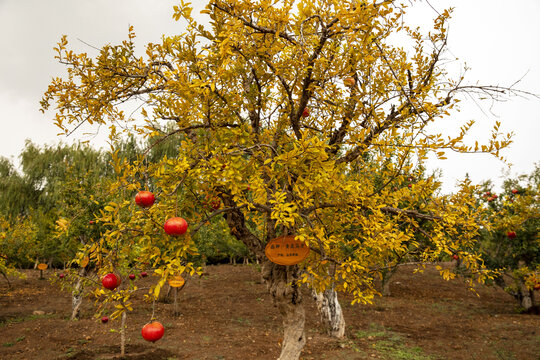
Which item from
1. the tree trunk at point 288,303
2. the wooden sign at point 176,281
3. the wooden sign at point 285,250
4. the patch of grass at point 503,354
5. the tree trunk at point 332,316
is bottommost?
the patch of grass at point 503,354

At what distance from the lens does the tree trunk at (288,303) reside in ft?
13.7

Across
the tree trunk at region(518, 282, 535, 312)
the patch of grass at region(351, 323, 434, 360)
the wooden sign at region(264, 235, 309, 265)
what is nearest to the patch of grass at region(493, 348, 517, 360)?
the patch of grass at region(351, 323, 434, 360)

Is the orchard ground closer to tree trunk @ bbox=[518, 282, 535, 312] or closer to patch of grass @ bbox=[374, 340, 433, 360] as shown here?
patch of grass @ bbox=[374, 340, 433, 360]

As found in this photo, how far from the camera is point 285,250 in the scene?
3432 millimetres

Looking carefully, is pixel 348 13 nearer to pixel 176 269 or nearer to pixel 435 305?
pixel 176 269

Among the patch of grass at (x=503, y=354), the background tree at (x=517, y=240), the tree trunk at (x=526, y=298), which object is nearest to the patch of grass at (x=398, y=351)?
the patch of grass at (x=503, y=354)

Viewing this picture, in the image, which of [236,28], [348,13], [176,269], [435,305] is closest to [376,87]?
[348,13]

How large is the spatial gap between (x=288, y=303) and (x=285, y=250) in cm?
116

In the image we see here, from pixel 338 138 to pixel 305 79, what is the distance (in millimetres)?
1029

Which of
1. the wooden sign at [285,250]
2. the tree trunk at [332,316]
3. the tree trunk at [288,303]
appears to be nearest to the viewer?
the wooden sign at [285,250]

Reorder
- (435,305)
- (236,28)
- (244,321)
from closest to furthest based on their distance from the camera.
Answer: (236,28) < (244,321) < (435,305)

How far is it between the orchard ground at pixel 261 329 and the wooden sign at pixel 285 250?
3841 mm

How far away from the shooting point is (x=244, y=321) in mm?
10422

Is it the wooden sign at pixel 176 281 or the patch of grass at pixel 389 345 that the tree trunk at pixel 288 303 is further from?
the patch of grass at pixel 389 345
